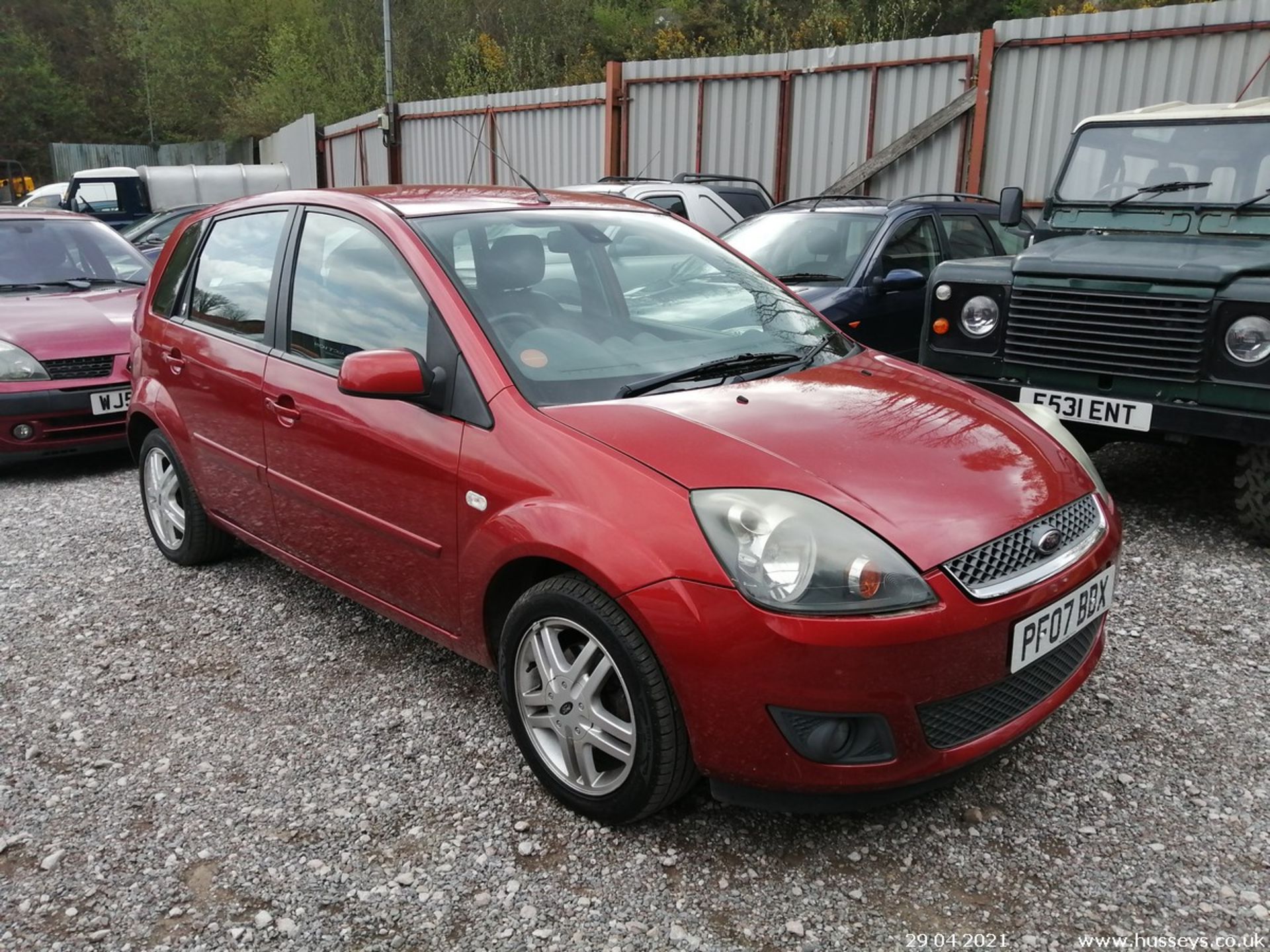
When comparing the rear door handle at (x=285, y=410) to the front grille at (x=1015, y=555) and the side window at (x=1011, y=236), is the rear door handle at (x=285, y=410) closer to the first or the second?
the front grille at (x=1015, y=555)

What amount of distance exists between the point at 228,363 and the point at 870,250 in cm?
466

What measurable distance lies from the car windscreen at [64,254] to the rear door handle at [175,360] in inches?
131

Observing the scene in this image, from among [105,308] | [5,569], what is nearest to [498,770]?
[5,569]

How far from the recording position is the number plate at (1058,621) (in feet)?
8.04

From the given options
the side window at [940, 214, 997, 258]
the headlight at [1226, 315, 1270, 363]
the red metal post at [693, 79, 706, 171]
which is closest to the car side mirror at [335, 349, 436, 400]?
the headlight at [1226, 315, 1270, 363]

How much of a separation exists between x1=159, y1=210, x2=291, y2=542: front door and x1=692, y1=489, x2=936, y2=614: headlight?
209 centimetres

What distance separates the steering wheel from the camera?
5660 mm

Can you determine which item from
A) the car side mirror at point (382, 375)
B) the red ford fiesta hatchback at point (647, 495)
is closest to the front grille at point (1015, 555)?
the red ford fiesta hatchback at point (647, 495)

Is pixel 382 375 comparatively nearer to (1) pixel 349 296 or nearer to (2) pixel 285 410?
(1) pixel 349 296

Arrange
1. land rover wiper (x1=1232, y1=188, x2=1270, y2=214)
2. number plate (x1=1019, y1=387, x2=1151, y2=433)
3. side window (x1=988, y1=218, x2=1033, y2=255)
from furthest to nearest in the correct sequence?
side window (x1=988, y1=218, x2=1033, y2=255) < land rover wiper (x1=1232, y1=188, x2=1270, y2=214) < number plate (x1=1019, y1=387, x2=1151, y2=433)

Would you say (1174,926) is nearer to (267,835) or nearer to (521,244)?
(267,835)

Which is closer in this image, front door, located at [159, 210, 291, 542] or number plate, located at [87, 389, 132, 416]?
front door, located at [159, 210, 291, 542]

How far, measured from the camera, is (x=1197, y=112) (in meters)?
5.62

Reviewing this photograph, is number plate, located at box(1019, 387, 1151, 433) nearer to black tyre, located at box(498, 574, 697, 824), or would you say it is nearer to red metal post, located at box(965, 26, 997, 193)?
black tyre, located at box(498, 574, 697, 824)
